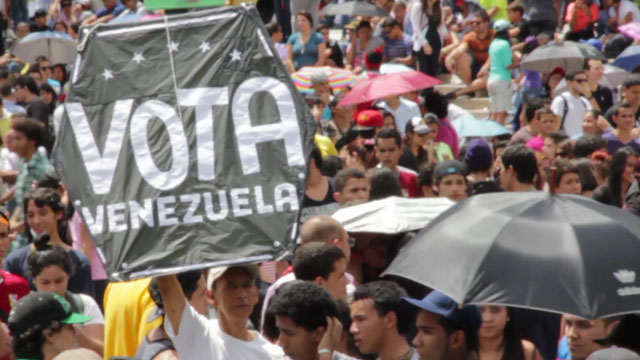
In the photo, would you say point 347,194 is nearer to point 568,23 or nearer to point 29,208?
point 29,208

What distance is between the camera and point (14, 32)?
24906 millimetres

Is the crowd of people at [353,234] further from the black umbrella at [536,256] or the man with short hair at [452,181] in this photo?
the black umbrella at [536,256]

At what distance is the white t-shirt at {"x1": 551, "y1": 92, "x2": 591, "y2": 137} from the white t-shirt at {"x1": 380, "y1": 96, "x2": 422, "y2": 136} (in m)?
1.44

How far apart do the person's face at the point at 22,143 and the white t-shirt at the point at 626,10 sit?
38.5ft

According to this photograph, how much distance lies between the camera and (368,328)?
6.12 metres

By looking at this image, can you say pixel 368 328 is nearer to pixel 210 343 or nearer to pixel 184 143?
pixel 210 343

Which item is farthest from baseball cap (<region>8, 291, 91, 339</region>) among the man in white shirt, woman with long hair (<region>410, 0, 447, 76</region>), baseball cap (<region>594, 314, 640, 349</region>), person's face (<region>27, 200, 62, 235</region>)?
woman with long hair (<region>410, 0, 447, 76</region>)

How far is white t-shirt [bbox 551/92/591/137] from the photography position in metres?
13.8

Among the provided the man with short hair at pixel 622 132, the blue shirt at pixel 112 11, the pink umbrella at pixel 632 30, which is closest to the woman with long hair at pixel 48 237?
the man with short hair at pixel 622 132

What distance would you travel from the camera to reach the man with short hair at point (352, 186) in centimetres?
913

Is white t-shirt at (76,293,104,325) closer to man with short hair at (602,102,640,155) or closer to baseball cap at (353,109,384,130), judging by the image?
baseball cap at (353,109,384,130)

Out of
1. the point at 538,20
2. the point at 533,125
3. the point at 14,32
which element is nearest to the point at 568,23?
the point at 538,20

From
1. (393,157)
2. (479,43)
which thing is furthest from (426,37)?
(393,157)

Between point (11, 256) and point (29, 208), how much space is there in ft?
1.68
